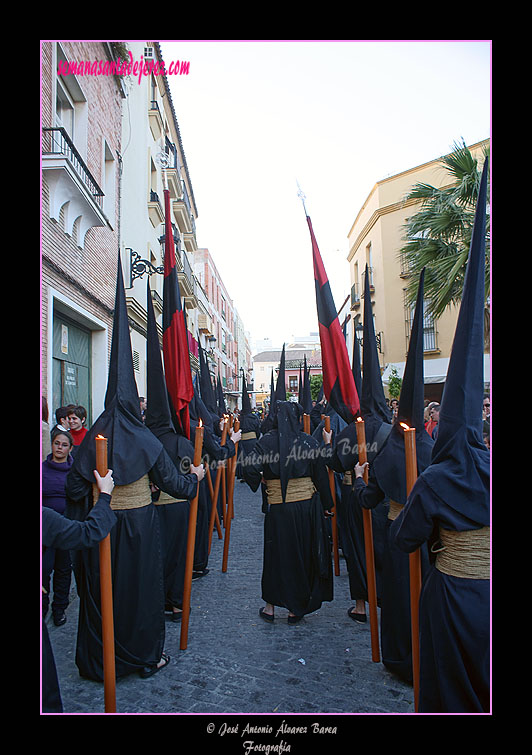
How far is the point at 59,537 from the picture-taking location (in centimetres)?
277

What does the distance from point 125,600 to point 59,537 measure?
1.34 metres

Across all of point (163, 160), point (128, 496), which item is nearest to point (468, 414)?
point (128, 496)

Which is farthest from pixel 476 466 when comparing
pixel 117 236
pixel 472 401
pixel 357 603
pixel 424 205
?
pixel 117 236

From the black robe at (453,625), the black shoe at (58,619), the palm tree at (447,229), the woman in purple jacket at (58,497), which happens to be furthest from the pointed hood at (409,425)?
the palm tree at (447,229)

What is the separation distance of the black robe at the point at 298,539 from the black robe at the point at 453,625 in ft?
7.54

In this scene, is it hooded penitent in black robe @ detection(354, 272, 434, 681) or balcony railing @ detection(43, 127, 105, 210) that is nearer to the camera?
hooded penitent in black robe @ detection(354, 272, 434, 681)

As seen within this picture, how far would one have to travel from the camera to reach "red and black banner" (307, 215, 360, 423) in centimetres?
465

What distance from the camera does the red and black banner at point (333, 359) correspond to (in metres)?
4.65

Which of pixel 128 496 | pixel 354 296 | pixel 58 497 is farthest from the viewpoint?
pixel 354 296

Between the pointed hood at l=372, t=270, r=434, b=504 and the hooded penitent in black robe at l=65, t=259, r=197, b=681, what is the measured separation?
5.69 ft

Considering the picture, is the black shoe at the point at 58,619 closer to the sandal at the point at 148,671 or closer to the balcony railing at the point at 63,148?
the sandal at the point at 148,671

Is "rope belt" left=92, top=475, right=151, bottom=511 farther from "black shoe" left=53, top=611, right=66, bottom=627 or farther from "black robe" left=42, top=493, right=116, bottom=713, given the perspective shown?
"black shoe" left=53, top=611, right=66, bottom=627

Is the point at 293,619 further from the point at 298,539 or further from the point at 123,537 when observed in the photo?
the point at 123,537
